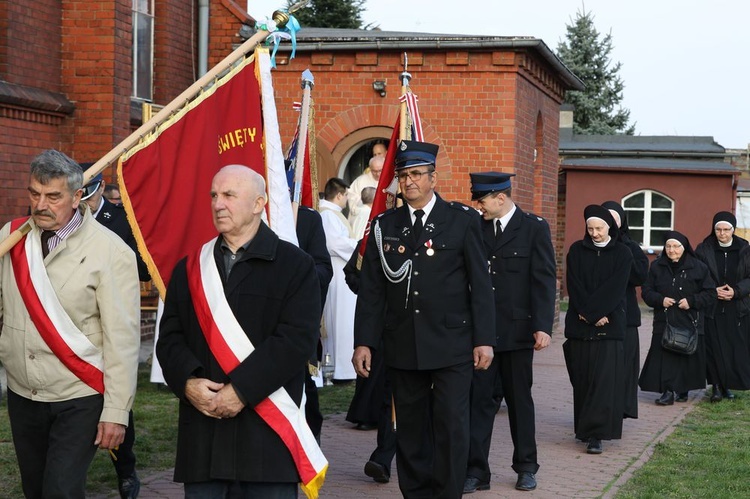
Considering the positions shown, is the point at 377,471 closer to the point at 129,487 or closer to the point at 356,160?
the point at 129,487

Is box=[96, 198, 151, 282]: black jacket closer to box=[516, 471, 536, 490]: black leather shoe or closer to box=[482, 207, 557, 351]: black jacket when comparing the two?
box=[482, 207, 557, 351]: black jacket

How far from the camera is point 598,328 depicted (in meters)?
9.84

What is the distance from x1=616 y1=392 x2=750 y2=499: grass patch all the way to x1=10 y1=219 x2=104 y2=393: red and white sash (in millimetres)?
4157

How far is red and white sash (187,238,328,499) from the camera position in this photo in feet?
15.4

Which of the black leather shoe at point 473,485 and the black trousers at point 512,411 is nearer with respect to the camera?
the black leather shoe at point 473,485

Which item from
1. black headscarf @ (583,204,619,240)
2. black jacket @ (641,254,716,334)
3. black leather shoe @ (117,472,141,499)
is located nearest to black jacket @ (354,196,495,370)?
black leather shoe @ (117,472,141,499)

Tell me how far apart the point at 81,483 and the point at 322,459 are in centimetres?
109

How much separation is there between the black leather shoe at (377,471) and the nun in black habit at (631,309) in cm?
312

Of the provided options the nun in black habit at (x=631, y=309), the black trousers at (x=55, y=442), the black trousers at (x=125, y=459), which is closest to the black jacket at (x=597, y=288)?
the nun in black habit at (x=631, y=309)

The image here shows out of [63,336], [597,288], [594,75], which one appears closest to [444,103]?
[597,288]

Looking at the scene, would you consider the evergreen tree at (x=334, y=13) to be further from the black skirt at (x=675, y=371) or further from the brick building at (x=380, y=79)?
the black skirt at (x=675, y=371)

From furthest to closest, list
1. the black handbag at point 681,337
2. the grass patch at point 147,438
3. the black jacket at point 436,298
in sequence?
the black handbag at point 681,337 → the grass patch at point 147,438 → the black jacket at point 436,298

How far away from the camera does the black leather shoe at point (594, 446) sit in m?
9.61

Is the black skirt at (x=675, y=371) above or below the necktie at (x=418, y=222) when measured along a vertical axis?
below
